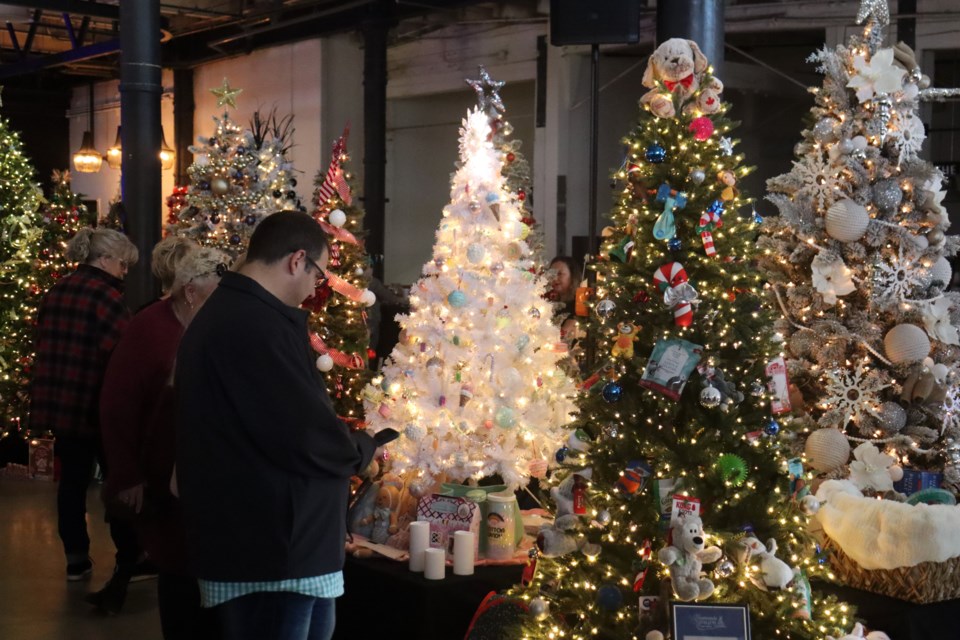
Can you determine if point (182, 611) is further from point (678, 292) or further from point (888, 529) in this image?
point (888, 529)

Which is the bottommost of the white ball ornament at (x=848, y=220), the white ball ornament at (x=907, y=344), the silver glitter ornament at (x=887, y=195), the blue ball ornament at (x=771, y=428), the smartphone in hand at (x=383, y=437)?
the blue ball ornament at (x=771, y=428)

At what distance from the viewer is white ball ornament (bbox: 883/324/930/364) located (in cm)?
476

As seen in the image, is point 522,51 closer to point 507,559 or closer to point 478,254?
point 478,254

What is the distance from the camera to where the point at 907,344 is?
4766mm

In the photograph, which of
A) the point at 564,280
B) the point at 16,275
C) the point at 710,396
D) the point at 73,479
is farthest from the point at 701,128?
the point at 16,275

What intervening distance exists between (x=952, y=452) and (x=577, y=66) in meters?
6.48

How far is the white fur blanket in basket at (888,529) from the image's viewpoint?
3.86 m

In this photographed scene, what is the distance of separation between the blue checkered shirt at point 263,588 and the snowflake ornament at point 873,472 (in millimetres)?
2682

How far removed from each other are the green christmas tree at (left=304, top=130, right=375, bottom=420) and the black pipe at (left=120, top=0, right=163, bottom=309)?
1.67m

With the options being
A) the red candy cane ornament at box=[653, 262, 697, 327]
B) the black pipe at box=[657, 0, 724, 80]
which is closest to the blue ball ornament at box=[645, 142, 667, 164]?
the red candy cane ornament at box=[653, 262, 697, 327]

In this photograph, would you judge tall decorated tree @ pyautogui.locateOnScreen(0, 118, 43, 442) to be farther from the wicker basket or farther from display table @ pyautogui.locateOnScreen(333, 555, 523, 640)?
the wicker basket

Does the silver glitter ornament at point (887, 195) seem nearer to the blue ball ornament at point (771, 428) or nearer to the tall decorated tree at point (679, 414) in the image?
the tall decorated tree at point (679, 414)

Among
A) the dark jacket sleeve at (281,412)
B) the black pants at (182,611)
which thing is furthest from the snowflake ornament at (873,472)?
the dark jacket sleeve at (281,412)

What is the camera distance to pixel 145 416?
3480mm
